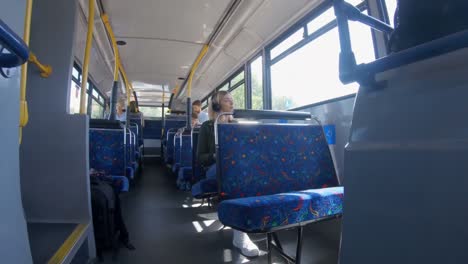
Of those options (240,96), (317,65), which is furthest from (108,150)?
(240,96)

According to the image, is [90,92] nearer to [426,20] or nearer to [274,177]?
[274,177]

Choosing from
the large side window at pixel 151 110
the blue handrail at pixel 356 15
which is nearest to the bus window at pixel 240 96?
the blue handrail at pixel 356 15

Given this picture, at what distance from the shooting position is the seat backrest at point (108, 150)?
290 centimetres

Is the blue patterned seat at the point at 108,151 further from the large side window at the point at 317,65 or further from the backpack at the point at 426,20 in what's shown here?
the backpack at the point at 426,20

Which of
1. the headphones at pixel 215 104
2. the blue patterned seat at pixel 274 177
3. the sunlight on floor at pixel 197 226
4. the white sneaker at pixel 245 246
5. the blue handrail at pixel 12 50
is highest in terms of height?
the headphones at pixel 215 104

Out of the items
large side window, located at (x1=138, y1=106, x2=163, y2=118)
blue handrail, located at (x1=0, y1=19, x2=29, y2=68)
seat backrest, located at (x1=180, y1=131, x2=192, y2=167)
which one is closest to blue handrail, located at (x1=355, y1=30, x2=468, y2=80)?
blue handrail, located at (x1=0, y1=19, x2=29, y2=68)

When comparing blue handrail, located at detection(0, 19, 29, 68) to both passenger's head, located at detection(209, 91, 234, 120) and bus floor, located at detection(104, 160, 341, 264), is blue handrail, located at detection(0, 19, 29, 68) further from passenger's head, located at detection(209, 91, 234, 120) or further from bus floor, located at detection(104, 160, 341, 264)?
passenger's head, located at detection(209, 91, 234, 120)

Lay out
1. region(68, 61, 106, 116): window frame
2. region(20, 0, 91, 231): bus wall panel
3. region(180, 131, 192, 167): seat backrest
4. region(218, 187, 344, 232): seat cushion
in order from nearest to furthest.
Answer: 1. region(218, 187, 344, 232): seat cushion
2. region(20, 0, 91, 231): bus wall panel
3. region(180, 131, 192, 167): seat backrest
4. region(68, 61, 106, 116): window frame

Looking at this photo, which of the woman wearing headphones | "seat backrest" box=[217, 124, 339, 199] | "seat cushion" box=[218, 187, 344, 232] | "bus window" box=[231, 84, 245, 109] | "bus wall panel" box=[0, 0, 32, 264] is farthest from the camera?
"bus window" box=[231, 84, 245, 109]

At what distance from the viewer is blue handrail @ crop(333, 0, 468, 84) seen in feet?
1.66

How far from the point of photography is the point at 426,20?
63 cm

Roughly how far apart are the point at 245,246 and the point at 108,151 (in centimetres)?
201

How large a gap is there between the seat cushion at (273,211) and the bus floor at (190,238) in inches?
28.4

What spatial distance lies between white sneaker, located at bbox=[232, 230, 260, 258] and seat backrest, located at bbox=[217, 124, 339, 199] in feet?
1.68
